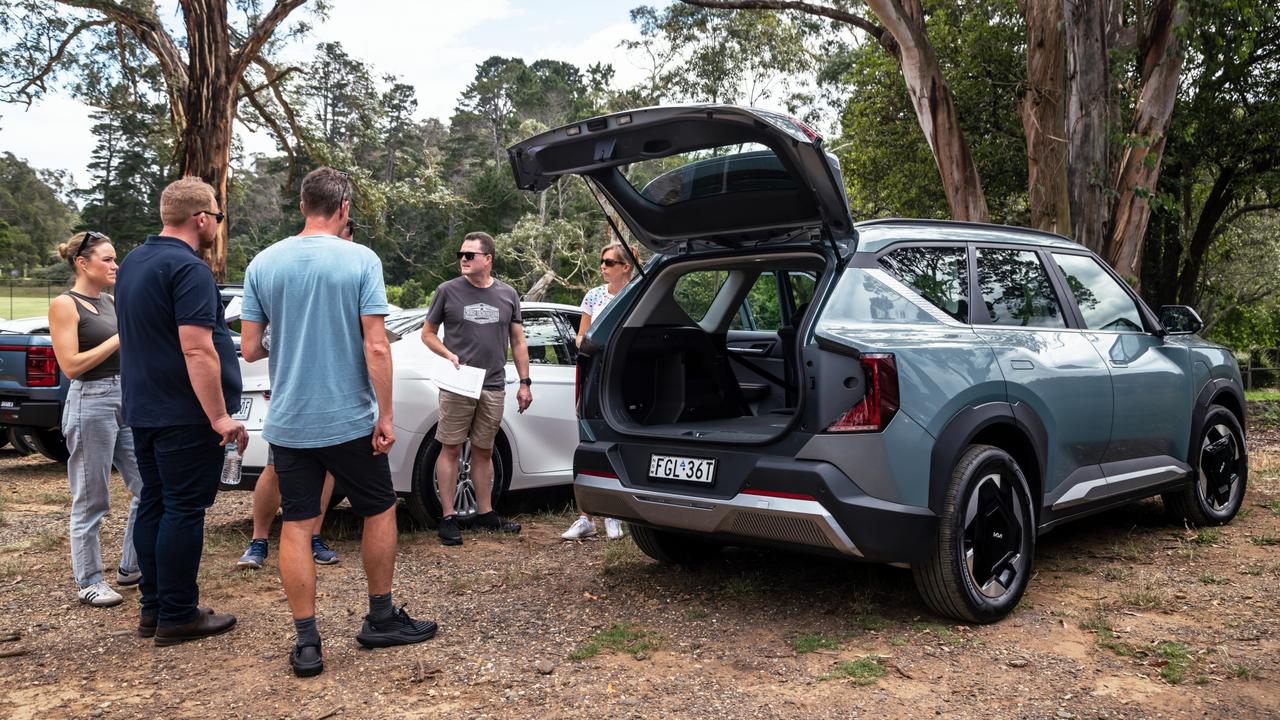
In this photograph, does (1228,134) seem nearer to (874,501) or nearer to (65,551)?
(874,501)

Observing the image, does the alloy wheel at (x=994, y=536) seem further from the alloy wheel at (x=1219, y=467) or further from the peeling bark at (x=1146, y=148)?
the peeling bark at (x=1146, y=148)

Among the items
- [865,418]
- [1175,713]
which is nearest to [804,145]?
[865,418]

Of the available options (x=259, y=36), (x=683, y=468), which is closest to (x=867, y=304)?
(x=683, y=468)

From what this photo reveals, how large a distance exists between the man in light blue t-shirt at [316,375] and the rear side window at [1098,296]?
12.0 ft

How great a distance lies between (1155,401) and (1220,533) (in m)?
1.21

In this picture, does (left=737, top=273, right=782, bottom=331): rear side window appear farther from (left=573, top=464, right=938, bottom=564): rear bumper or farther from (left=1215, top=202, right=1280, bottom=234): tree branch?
(left=1215, top=202, right=1280, bottom=234): tree branch

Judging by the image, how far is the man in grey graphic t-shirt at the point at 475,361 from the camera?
6141 mm

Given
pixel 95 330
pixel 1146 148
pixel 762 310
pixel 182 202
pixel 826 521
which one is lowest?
Answer: pixel 826 521

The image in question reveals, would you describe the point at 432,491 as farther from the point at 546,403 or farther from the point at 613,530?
the point at 613,530

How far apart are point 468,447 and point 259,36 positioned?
1141 centimetres

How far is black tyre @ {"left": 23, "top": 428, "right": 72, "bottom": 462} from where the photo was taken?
937cm

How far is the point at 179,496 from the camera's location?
4.28 meters

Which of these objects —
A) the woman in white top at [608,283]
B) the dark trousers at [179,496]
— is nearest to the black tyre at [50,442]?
the woman in white top at [608,283]

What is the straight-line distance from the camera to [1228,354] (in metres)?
6.57
